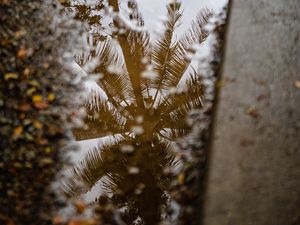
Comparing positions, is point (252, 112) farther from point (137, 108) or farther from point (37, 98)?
point (137, 108)

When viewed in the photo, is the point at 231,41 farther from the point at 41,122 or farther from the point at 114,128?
the point at 114,128

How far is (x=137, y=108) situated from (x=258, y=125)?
2204 mm

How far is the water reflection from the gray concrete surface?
125 cm

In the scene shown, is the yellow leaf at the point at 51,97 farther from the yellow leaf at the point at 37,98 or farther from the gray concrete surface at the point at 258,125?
the gray concrete surface at the point at 258,125

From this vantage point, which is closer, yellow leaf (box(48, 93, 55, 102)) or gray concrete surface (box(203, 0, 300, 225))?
gray concrete surface (box(203, 0, 300, 225))

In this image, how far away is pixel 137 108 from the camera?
155 inches

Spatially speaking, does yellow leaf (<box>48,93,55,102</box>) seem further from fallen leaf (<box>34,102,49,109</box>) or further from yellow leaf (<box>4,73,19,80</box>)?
yellow leaf (<box>4,73,19,80</box>)

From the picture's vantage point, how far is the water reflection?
3186mm

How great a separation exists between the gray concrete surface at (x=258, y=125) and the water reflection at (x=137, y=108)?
125 cm

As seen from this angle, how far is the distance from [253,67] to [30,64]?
5.55 ft

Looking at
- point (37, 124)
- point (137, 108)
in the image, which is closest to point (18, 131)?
point (37, 124)

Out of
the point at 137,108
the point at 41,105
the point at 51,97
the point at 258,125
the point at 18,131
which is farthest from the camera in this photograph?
the point at 137,108

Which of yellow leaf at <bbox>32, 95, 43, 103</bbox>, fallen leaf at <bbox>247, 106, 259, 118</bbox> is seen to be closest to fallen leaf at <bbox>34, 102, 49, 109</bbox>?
yellow leaf at <bbox>32, 95, 43, 103</bbox>

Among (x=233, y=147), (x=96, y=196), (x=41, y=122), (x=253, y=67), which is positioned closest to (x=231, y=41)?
(x=253, y=67)
